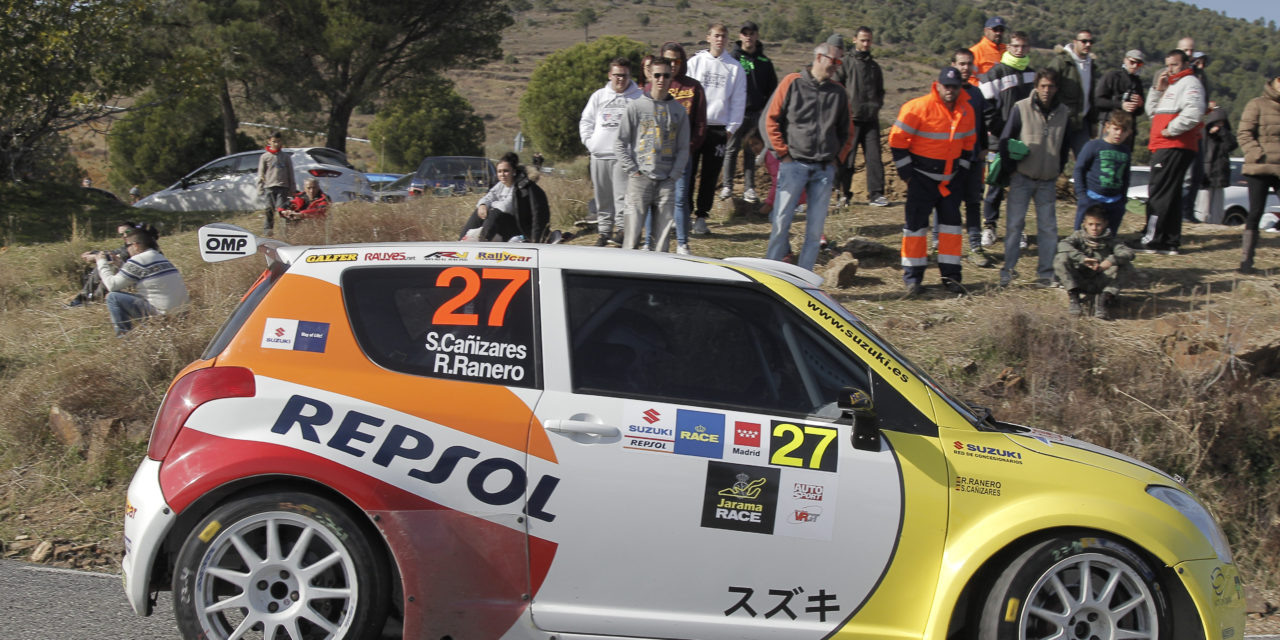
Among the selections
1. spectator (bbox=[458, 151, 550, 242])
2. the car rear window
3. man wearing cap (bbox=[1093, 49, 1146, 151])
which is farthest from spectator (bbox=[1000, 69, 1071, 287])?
the car rear window

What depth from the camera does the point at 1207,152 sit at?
504 inches

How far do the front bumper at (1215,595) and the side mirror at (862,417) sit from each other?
1.31 meters

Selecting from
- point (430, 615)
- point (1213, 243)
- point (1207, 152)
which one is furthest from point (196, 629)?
point (1207, 152)

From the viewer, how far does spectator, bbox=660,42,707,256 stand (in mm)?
9383

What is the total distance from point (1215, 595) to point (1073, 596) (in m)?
0.58

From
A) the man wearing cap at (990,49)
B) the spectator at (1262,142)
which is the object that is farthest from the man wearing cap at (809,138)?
the spectator at (1262,142)

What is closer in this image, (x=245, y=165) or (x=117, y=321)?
(x=117, y=321)

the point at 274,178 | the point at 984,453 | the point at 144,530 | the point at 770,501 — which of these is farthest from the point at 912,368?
the point at 274,178

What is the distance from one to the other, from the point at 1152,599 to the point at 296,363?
Result: 3.45m

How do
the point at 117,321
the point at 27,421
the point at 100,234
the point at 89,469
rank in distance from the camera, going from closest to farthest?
the point at 89,469, the point at 27,421, the point at 117,321, the point at 100,234

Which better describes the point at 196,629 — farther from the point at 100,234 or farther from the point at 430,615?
the point at 100,234

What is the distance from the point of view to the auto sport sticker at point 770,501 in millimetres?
3699

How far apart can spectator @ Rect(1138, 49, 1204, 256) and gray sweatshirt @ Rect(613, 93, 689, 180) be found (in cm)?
567

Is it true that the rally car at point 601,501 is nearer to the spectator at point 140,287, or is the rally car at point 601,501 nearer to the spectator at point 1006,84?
the spectator at point 140,287
